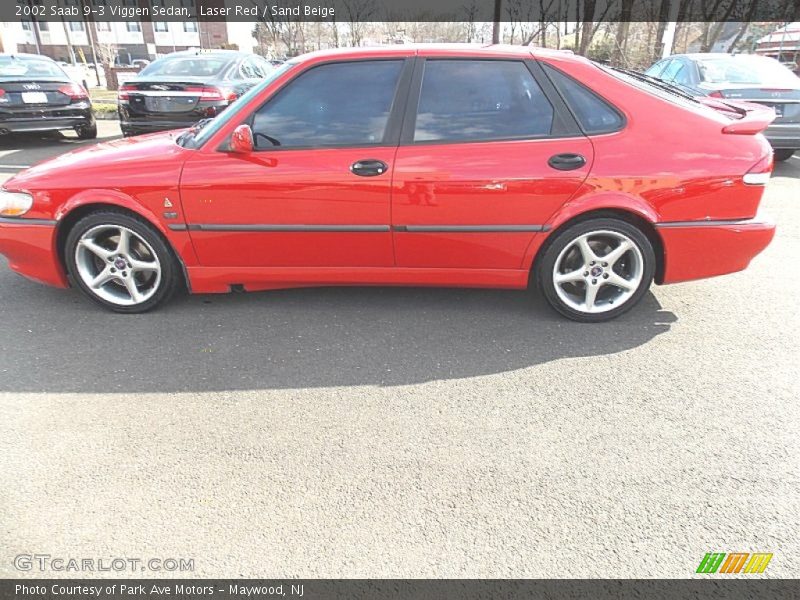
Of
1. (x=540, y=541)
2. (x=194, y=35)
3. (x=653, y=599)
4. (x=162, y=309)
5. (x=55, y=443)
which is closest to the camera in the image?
(x=653, y=599)

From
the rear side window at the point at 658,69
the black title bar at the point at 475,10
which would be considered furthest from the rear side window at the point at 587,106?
the black title bar at the point at 475,10

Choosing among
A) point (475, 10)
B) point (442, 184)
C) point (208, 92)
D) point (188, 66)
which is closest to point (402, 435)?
point (442, 184)

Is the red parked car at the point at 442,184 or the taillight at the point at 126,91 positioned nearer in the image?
the red parked car at the point at 442,184

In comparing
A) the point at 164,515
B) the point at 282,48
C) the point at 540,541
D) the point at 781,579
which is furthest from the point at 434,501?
the point at 282,48

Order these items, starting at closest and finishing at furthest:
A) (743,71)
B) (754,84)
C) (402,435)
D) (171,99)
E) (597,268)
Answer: (402,435) → (597,268) → (754,84) → (743,71) → (171,99)

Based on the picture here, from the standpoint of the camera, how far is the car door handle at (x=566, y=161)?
10.5 feet

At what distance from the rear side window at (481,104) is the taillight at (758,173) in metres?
1.18

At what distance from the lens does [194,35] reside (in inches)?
2270

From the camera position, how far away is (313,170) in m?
3.27

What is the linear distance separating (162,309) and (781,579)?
3542 mm

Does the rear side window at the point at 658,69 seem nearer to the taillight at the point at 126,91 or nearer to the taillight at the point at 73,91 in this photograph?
the taillight at the point at 126,91

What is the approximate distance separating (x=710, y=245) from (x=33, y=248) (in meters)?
4.24

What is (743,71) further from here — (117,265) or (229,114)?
(117,265)

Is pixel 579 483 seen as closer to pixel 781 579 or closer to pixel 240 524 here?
pixel 781 579
